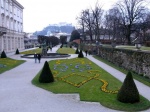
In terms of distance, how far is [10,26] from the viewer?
59.3 metres

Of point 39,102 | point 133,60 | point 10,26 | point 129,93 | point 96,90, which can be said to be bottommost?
point 39,102

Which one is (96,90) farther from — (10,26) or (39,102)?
(10,26)

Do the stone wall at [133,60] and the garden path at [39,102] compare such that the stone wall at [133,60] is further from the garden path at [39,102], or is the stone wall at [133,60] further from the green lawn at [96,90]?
the garden path at [39,102]

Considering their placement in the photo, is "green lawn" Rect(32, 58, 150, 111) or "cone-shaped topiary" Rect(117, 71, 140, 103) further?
"cone-shaped topiary" Rect(117, 71, 140, 103)

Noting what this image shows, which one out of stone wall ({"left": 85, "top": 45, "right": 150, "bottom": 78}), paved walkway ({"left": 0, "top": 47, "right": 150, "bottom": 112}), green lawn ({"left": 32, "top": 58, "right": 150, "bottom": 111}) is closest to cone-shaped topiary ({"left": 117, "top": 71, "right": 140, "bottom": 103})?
green lawn ({"left": 32, "top": 58, "right": 150, "bottom": 111})

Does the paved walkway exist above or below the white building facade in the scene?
below

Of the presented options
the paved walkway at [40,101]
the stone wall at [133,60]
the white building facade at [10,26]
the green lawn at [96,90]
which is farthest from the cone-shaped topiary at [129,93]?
the white building facade at [10,26]

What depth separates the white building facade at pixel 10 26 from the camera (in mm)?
51594

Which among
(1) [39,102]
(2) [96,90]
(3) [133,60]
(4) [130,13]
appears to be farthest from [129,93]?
(4) [130,13]

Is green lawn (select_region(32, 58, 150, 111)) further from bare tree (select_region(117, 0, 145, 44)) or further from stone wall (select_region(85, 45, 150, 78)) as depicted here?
bare tree (select_region(117, 0, 145, 44))

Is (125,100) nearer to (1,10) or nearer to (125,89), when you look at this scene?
(125,89)

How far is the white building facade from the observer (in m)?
51.6

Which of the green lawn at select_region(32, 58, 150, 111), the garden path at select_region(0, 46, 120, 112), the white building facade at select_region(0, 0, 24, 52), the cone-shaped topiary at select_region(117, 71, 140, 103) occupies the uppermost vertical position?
the white building facade at select_region(0, 0, 24, 52)

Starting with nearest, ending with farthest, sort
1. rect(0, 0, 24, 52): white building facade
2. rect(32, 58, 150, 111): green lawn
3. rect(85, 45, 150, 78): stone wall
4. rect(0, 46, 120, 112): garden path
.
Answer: rect(0, 46, 120, 112): garden path
rect(32, 58, 150, 111): green lawn
rect(85, 45, 150, 78): stone wall
rect(0, 0, 24, 52): white building facade
